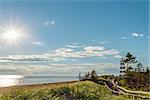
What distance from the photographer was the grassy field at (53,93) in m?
15.1

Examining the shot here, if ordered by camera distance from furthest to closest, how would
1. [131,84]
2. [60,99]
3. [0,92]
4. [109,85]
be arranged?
1. [131,84]
2. [109,85]
3. [60,99]
4. [0,92]

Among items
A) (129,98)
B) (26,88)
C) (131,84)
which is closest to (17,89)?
(26,88)

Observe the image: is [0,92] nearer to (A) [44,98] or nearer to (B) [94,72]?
(A) [44,98]

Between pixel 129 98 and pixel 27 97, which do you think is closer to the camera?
pixel 27 97

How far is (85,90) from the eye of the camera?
58.4 feet

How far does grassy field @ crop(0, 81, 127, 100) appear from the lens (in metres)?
15.1

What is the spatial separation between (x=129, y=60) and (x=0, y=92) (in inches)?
562

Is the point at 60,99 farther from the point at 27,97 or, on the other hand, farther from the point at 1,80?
the point at 1,80

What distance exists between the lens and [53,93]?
16.7m

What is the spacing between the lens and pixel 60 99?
16.1m

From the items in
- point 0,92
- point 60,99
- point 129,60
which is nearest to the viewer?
point 0,92

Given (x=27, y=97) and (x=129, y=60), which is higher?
(x=129, y=60)

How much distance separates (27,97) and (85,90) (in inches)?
146

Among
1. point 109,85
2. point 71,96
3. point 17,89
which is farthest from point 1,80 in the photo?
point 109,85
